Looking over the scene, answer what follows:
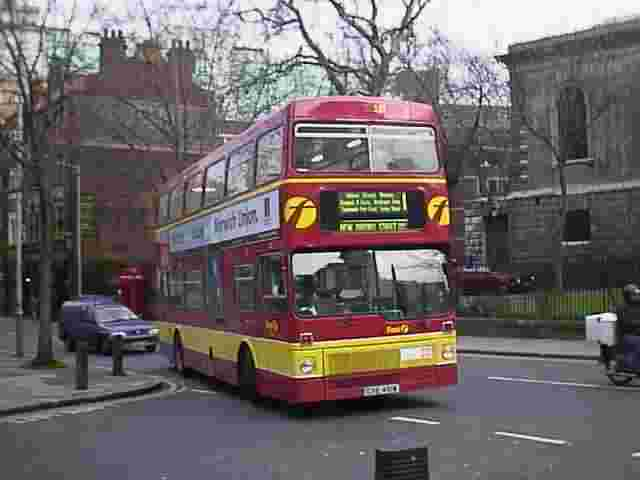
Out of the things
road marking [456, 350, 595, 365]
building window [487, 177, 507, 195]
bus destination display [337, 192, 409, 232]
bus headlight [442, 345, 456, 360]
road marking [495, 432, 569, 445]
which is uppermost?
building window [487, 177, 507, 195]

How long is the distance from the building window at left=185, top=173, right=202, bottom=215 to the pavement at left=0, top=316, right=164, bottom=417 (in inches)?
148

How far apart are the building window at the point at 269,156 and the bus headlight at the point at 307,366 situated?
2.74 metres

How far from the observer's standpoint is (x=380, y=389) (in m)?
13.6

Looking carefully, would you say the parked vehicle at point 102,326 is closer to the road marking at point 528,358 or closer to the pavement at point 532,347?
the pavement at point 532,347

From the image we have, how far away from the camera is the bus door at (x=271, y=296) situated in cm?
1365

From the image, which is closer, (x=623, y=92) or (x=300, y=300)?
(x=300, y=300)

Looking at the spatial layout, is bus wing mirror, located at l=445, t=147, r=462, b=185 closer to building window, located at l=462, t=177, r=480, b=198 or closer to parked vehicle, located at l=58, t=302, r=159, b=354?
parked vehicle, located at l=58, t=302, r=159, b=354

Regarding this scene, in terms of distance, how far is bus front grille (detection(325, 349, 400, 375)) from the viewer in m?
13.5

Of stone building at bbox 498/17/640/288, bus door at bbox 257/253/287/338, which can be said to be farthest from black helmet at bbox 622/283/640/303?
stone building at bbox 498/17/640/288

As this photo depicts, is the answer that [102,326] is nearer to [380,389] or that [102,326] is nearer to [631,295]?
[380,389]

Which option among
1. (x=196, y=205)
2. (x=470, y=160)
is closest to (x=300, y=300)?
(x=196, y=205)

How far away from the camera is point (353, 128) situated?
13922mm

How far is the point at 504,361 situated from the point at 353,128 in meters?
10.6

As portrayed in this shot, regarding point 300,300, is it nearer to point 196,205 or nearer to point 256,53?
point 196,205
